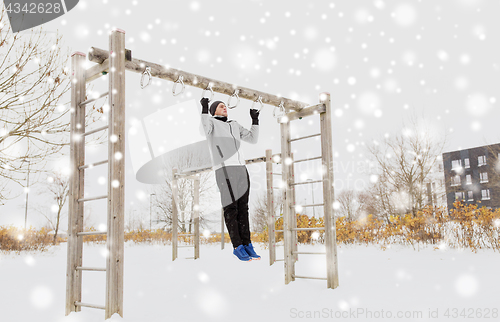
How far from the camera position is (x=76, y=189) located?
357 cm

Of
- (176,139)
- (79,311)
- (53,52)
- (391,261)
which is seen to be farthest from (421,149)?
(79,311)

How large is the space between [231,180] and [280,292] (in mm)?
1637

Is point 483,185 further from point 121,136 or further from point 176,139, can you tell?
point 121,136

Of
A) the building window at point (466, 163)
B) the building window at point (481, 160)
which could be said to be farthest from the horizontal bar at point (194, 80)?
the building window at point (466, 163)

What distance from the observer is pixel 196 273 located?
6242mm

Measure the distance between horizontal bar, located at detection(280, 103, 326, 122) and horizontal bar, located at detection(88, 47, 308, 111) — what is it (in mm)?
60

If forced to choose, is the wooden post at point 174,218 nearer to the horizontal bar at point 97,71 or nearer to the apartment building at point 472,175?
the horizontal bar at point 97,71

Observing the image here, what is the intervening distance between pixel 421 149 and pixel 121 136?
11.4 metres

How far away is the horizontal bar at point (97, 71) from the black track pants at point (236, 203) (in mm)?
1384

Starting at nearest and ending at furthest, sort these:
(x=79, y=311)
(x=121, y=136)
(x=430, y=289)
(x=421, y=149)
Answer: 1. (x=121, y=136)
2. (x=79, y=311)
3. (x=430, y=289)
4. (x=421, y=149)

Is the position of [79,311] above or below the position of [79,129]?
below

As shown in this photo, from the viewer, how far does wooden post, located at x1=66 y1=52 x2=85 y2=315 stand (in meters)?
3.48

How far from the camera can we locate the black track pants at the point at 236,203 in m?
3.58

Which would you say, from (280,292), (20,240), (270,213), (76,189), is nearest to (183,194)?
(20,240)
